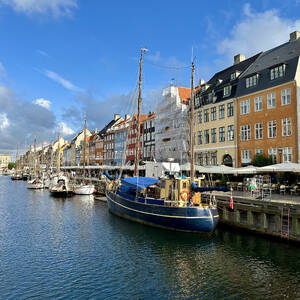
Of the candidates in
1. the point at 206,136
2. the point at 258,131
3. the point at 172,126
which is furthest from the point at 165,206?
the point at 172,126

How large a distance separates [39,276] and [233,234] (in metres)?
14.5

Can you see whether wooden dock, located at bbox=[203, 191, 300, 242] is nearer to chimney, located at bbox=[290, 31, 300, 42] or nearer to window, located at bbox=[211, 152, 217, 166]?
window, located at bbox=[211, 152, 217, 166]

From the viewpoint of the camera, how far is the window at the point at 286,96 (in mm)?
34553

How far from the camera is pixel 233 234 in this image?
23.5 meters

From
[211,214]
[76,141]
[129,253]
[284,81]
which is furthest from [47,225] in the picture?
[76,141]

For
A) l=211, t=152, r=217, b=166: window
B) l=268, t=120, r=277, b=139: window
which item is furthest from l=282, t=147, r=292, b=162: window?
l=211, t=152, r=217, b=166: window

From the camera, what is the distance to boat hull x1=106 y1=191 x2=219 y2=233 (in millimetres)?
22344

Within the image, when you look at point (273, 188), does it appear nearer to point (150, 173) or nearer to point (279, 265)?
point (150, 173)

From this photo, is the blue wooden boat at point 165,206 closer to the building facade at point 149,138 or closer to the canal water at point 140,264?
the canal water at point 140,264

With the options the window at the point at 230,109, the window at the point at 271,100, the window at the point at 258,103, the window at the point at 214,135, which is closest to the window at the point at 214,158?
the window at the point at 214,135

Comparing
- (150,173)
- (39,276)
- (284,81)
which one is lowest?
(39,276)

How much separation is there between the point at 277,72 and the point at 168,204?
23142mm

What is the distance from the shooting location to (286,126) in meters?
34.8

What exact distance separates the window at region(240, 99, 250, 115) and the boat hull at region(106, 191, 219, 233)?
21.2m
